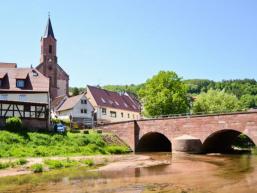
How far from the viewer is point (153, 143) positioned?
60.9m

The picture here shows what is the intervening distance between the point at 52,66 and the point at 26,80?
31.6m

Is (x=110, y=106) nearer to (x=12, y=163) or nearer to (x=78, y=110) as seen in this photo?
(x=78, y=110)

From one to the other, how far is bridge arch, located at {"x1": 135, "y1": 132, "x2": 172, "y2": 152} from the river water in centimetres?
2427

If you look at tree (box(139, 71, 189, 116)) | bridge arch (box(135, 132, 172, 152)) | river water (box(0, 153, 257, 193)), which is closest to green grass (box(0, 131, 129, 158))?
bridge arch (box(135, 132, 172, 152))

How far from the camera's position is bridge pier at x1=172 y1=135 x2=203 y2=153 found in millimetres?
48062

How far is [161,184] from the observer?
23281mm

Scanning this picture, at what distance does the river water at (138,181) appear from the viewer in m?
21.5

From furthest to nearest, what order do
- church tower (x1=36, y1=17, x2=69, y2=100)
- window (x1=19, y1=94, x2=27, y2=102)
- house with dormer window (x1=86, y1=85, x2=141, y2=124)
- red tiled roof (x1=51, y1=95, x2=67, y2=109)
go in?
1. church tower (x1=36, y1=17, x2=69, y2=100)
2. red tiled roof (x1=51, y1=95, x2=67, y2=109)
3. house with dormer window (x1=86, y1=85, x2=141, y2=124)
4. window (x1=19, y1=94, x2=27, y2=102)

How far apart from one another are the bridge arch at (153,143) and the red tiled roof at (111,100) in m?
20.6

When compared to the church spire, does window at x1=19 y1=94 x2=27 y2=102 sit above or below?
below

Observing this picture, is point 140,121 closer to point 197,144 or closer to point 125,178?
point 197,144

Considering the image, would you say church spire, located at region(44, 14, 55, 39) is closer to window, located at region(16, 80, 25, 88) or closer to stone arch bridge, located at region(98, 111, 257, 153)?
Answer: window, located at region(16, 80, 25, 88)

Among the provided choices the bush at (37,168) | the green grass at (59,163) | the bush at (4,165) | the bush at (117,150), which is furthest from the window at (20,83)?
the bush at (37,168)

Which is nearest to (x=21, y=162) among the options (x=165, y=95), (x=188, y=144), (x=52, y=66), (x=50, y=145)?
(x=50, y=145)
